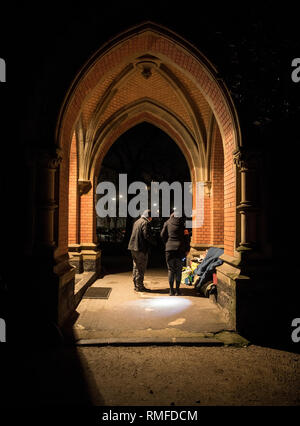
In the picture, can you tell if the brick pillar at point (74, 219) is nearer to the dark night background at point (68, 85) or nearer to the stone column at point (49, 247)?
the stone column at point (49, 247)

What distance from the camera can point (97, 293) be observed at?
568 centimetres

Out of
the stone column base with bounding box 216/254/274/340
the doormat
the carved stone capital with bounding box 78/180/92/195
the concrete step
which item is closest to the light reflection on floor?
the doormat

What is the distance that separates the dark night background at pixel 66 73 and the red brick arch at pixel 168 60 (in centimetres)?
10

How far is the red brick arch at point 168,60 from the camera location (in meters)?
4.00

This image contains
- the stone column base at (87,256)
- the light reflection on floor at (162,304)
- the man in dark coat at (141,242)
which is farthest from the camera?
the stone column base at (87,256)

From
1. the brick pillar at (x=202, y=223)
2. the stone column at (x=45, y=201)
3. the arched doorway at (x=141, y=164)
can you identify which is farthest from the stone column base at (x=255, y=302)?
the arched doorway at (x=141, y=164)

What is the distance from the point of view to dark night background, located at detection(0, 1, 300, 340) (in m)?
3.74

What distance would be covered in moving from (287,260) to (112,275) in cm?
564

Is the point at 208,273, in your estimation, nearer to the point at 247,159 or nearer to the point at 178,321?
the point at 178,321

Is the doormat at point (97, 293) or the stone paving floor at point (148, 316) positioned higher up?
the stone paving floor at point (148, 316)

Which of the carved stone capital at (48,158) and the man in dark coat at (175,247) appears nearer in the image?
the carved stone capital at (48,158)

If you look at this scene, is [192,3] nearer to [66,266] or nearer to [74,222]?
[66,266]

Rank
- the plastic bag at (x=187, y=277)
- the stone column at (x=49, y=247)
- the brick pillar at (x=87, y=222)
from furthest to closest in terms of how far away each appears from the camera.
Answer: the brick pillar at (x=87, y=222) < the plastic bag at (x=187, y=277) < the stone column at (x=49, y=247)
